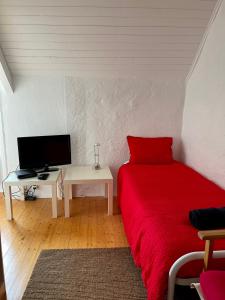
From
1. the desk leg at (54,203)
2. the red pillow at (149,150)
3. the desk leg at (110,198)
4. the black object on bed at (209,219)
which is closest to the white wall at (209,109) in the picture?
the red pillow at (149,150)

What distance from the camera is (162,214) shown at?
69.4 inches

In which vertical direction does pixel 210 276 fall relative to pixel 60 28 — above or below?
below

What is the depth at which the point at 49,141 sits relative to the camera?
303cm

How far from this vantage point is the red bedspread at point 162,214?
4.56 feet

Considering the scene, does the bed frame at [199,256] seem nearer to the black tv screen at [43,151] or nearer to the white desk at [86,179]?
the white desk at [86,179]

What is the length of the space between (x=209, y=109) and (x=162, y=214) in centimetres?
142

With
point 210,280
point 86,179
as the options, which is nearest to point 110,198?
point 86,179

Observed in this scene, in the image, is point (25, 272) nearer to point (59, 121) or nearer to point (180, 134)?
point (59, 121)

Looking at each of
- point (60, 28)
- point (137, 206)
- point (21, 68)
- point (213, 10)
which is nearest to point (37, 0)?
point (60, 28)

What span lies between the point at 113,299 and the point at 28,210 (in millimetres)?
1717

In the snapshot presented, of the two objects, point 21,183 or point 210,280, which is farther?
point 21,183

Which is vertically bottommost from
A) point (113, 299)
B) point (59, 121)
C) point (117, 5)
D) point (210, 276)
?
point (113, 299)

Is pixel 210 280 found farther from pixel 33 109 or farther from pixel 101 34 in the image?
pixel 33 109

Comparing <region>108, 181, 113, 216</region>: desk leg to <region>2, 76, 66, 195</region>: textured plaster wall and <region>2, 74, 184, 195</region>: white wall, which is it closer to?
<region>2, 74, 184, 195</region>: white wall
